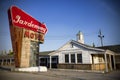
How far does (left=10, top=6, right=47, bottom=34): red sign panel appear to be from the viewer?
60.8 ft

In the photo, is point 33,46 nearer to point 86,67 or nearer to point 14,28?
point 14,28

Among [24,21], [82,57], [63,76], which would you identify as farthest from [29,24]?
[63,76]

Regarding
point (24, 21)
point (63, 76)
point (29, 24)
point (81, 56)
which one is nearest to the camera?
point (63, 76)

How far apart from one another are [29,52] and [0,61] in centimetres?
3637

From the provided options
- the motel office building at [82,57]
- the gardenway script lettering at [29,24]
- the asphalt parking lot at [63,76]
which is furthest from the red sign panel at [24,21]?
the asphalt parking lot at [63,76]

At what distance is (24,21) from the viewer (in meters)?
20.1

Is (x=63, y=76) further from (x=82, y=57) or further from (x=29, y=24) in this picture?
(x=29, y=24)

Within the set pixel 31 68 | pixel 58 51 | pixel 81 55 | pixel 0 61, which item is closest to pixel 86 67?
pixel 81 55

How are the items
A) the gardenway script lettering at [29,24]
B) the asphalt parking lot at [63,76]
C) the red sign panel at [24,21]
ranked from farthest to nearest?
the gardenway script lettering at [29,24] < the red sign panel at [24,21] < the asphalt parking lot at [63,76]

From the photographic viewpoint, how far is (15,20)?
18.7 meters

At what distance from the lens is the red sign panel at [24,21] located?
18525 millimetres

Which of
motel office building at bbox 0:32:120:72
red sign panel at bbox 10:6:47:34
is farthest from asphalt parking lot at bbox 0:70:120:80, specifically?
red sign panel at bbox 10:6:47:34

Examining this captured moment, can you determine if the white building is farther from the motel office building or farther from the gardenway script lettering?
the gardenway script lettering

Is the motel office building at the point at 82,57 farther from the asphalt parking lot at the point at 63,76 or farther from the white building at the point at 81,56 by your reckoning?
the asphalt parking lot at the point at 63,76
